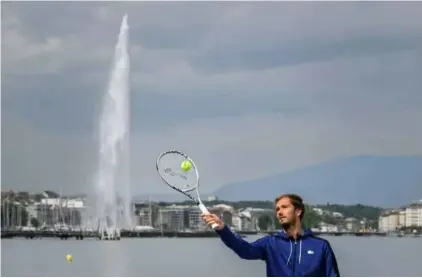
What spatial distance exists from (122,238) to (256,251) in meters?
69.9

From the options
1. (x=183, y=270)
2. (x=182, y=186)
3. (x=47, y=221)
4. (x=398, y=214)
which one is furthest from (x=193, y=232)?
(x=182, y=186)

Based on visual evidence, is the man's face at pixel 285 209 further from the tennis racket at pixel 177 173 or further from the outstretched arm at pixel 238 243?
the tennis racket at pixel 177 173

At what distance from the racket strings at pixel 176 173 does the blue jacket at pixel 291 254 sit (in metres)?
0.48

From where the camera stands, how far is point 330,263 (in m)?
3.38

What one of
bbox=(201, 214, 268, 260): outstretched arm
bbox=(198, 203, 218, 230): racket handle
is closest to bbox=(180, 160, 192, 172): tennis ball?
bbox=(198, 203, 218, 230): racket handle

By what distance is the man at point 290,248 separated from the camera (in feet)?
10.9

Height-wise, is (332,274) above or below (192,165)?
below

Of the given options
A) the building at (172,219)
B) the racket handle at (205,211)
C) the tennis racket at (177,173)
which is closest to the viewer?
the racket handle at (205,211)

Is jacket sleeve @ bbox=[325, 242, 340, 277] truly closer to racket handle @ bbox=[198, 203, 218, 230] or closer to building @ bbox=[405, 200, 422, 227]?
racket handle @ bbox=[198, 203, 218, 230]

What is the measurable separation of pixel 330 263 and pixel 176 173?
0.72 metres

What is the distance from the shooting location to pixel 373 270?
38031mm

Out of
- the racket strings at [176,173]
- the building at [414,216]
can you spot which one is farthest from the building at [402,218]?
the racket strings at [176,173]

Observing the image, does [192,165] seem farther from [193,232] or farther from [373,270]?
[193,232]

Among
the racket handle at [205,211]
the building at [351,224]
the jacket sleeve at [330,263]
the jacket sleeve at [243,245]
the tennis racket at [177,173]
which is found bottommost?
the jacket sleeve at [330,263]
